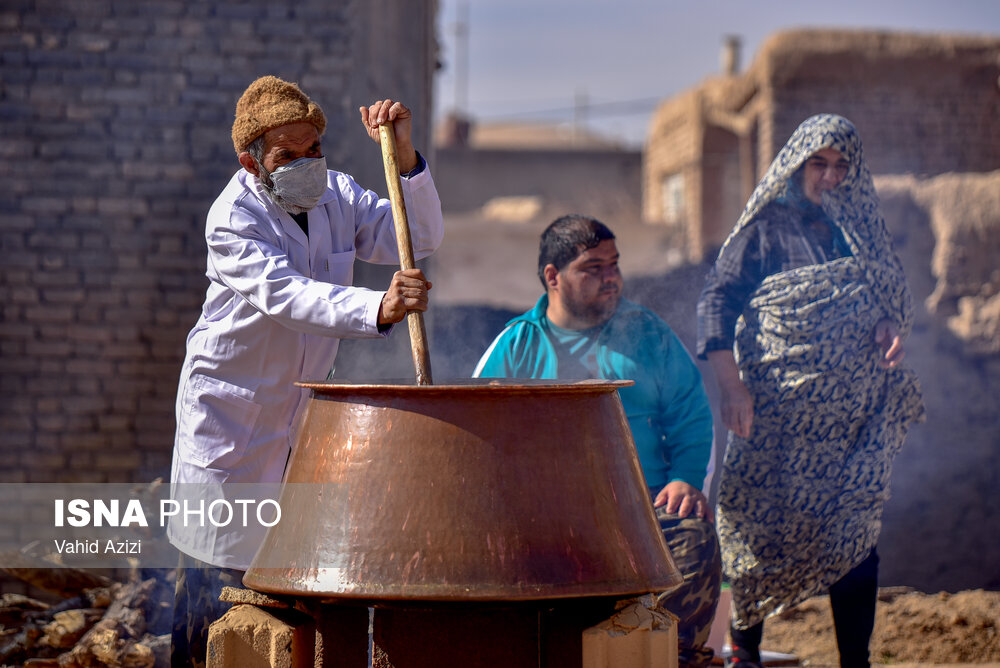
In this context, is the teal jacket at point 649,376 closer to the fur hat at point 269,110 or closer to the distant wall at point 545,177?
the fur hat at point 269,110

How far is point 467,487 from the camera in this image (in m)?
2.21

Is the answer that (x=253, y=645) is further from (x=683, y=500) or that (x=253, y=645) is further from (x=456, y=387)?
(x=683, y=500)

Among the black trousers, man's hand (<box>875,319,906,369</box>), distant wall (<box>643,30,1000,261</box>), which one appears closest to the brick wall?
man's hand (<box>875,319,906,369</box>)

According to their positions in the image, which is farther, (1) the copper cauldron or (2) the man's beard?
(2) the man's beard

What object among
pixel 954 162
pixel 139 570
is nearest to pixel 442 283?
pixel 954 162

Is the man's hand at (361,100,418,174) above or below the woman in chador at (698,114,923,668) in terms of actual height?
above

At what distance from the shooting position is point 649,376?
367 cm

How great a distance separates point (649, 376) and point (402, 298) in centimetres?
142

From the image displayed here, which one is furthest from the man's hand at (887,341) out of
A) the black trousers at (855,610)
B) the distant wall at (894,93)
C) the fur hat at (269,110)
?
the distant wall at (894,93)

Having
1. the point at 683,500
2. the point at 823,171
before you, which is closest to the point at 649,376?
the point at 683,500

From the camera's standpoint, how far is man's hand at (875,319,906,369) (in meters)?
3.75

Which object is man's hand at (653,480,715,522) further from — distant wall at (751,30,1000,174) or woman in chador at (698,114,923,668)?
distant wall at (751,30,1000,174)

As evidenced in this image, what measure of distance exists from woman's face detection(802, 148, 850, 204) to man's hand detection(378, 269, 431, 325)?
1.87 meters

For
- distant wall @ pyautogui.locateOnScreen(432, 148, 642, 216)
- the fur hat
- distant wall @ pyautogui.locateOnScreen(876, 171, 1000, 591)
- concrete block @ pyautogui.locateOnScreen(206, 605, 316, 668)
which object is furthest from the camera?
distant wall @ pyautogui.locateOnScreen(432, 148, 642, 216)
